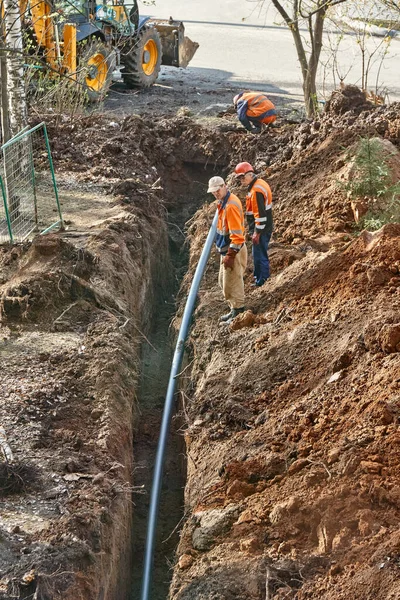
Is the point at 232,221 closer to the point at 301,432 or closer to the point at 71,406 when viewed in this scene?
the point at 71,406

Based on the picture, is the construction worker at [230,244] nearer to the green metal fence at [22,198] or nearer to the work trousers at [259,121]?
the green metal fence at [22,198]

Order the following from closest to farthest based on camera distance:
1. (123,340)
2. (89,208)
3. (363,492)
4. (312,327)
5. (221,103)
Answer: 1. (363,492)
2. (312,327)
3. (123,340)
4. (89,208)
5. (221,103)

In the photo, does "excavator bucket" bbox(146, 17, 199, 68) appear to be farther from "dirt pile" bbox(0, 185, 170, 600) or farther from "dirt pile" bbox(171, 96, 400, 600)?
"dirt pile" bbox(171, 96, 400, 600)

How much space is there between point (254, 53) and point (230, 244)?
64.2ft

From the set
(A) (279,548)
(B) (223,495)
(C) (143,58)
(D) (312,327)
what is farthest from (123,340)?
(C) (143,58)

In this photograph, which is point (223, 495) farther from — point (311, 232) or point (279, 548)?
point (311, 232)

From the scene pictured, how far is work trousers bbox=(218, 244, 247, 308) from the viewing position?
10539 millimetres

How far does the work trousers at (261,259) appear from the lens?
1095 centimetres

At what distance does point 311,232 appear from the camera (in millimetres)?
12203

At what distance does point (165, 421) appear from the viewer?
9.55 metres

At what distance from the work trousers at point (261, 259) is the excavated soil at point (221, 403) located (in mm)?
247

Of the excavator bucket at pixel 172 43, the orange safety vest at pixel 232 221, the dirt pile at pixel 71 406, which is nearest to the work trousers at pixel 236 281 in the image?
the orange safety vest at pixel 232 221

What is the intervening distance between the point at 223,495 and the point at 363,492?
1.59m

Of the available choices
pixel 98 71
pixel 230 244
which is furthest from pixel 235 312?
pixel 98 71
